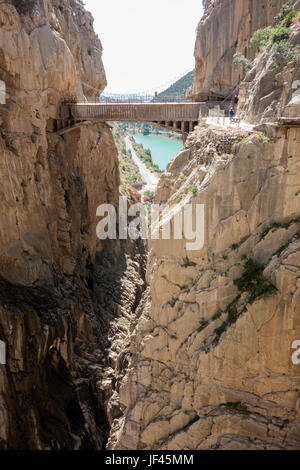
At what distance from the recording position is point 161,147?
111m

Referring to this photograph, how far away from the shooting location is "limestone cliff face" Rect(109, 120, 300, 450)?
505 inches

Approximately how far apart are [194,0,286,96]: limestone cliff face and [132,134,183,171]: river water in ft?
221

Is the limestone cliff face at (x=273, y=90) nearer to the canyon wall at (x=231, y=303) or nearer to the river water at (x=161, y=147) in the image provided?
the canyon wall at (x=231, y=303)

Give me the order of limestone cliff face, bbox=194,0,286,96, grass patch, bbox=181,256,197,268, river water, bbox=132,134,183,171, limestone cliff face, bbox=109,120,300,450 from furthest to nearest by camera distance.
A: river water, bbox=132,134,183,171 < limestone cliff face, bbox=194,0,286,96 < grass patch, bbox=181,256,197,268 < limestone cliff face, bbox=109,120,300,450

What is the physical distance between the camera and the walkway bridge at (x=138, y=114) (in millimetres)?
23203

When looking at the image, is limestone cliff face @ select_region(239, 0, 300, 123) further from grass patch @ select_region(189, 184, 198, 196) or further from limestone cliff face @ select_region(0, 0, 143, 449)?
limestone cliff face @ select_region(0, 0, 143, 449)

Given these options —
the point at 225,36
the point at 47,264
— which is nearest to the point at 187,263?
the point at 47,264

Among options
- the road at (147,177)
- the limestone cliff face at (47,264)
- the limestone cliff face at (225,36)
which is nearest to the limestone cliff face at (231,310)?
the limestone cliff face at (47,264)

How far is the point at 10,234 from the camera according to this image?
2161 cm

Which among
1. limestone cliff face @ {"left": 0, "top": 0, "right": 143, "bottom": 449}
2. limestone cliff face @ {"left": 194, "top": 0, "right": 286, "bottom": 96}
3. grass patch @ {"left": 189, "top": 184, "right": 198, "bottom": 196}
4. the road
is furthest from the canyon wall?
the road

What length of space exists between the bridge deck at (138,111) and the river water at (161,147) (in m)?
64.5

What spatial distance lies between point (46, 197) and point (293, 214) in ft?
52.2
